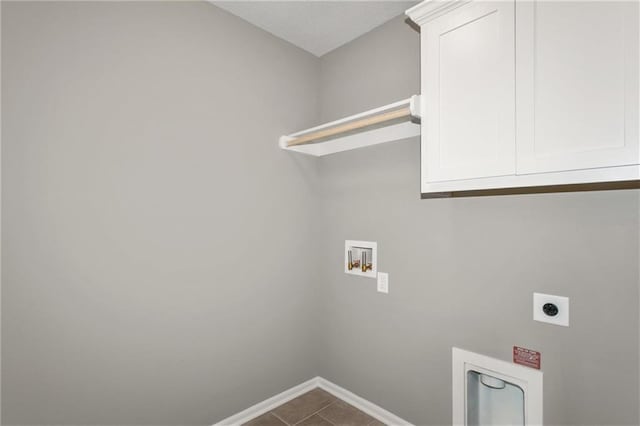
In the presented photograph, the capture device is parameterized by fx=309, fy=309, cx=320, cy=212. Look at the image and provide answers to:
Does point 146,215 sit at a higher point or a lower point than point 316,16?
lower

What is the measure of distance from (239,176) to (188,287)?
2.48ft

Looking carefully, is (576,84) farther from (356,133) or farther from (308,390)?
(308,390)

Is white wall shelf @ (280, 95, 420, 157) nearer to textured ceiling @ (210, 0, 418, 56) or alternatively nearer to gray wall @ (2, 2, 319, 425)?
gray wall @ (2, 2, 319, 425)

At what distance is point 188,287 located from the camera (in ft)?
5.93

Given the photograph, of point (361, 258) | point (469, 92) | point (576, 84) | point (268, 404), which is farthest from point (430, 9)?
point (268, 404)

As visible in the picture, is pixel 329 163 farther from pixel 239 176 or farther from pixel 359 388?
pixel 359 388

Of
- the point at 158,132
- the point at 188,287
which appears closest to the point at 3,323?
the point at 188,287

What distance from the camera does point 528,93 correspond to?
4.08 ft

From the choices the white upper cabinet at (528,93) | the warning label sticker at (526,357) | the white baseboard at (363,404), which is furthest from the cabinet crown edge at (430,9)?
the white baseboard at (363,404)

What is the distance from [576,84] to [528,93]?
149 millimetres

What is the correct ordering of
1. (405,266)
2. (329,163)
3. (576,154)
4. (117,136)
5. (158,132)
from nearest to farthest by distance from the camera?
(576,154), (117,136), (158,132), (405,266), (329,163)

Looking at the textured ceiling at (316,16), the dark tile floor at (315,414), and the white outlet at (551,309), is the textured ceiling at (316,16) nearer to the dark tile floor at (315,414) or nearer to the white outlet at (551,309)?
the white outlet at (551,309)

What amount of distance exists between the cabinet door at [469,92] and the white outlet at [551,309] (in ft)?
2.13

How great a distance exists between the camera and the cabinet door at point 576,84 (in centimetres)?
106
